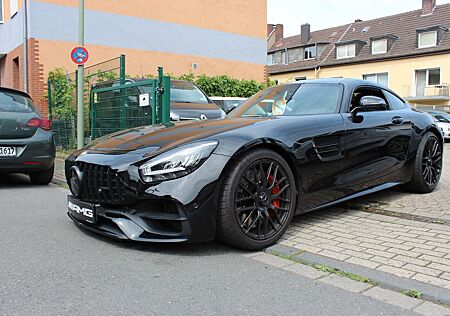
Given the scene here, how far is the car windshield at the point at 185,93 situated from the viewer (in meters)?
10.2

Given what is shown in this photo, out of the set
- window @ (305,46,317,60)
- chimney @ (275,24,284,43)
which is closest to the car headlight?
window @ (305,46,317,60)

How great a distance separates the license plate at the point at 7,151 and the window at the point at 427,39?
1314 inches

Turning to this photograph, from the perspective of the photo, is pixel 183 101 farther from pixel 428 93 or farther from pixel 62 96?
pixel 428 93

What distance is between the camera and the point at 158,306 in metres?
2.63

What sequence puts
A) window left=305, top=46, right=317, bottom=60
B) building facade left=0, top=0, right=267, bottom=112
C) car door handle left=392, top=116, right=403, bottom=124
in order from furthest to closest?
1. window left=305, top=46, right=317, bottom=60
2. building facade left=0, top=0, right=267, bottom=112
3. car door handle left=392, top=116, right=403, bottom=124

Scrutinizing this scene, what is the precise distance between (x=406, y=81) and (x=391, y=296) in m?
35.2

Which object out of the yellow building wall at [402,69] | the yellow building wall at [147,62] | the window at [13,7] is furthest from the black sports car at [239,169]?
the yellow building wall at [402,69]

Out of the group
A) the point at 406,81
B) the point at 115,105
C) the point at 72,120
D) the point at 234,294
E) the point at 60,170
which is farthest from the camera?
the point at 406,81

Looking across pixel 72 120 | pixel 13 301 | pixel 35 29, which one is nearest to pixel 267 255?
pixel 13 301

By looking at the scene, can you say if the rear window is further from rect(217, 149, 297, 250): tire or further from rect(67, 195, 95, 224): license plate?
rect(217, 149, 297, 250): tire

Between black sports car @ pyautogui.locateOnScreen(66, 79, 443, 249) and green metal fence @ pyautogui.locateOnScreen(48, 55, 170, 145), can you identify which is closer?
black sports car @ pyautogui.locateOnScreen(66, 79, 443, 249)

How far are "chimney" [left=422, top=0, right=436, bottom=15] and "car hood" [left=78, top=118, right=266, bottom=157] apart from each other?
124 feet

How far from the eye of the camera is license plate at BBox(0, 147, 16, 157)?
253 inches

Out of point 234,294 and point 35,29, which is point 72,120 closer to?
point 35,29
